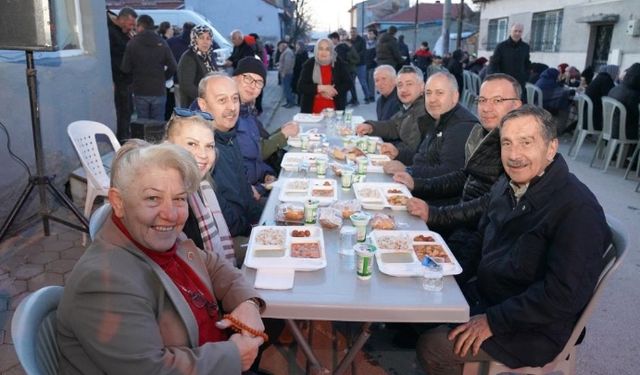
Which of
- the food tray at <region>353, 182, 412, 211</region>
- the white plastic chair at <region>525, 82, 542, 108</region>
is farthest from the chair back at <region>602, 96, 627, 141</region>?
the food tray at <region>353, 182, 412, 211</region>

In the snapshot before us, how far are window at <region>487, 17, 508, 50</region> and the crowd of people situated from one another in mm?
20498

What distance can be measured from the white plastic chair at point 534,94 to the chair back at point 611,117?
1.56 m

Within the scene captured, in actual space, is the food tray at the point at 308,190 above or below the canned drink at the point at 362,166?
below

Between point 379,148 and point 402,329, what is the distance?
1862mm

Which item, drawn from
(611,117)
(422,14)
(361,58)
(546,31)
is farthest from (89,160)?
(422,14)

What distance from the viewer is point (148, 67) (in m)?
6.52

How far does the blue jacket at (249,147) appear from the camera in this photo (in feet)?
12.2

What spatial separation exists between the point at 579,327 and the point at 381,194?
1.31 meters

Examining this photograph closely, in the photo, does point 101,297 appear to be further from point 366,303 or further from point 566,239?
point 566,239

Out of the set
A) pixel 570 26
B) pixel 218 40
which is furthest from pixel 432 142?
pixel 570 26

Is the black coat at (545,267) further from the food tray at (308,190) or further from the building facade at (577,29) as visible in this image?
the building facade at (577,29)

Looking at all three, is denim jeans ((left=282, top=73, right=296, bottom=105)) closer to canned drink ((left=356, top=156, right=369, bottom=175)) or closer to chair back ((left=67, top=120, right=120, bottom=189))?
chair back ((left=67, top=120, right=120, bottom=189))

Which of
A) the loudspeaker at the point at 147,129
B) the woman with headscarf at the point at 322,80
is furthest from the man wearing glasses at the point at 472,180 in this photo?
the woman with headscarf at the point at 322,80

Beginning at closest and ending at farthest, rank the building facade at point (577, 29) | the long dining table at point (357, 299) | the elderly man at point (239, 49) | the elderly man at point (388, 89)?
1. the long dining table at point (357, 299)
2. the elderly man at point (388, 89)
3. the elderly man at point (239, 49)
4. the building facade at point (577, 29)
